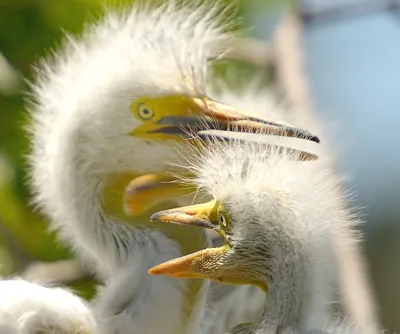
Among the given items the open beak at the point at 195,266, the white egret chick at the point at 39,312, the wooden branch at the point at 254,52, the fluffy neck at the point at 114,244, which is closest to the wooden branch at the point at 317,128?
the wooden branch at the point at 254,52

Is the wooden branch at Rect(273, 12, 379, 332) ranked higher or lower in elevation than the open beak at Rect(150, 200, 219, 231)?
higher

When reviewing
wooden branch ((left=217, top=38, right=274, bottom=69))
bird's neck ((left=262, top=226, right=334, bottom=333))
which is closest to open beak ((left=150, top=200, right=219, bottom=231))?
bird's neck ((left=262, top=226, right=334, bottom=333))

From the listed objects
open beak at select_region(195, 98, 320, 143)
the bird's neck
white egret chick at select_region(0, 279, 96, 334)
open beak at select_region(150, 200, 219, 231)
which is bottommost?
white egret chick at select_region(0, 279, 96, 334)

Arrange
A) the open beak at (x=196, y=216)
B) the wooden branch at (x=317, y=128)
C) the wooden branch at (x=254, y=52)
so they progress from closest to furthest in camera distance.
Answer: the open beak at (x=196, y=216) → the wooden branch at (x=317, y=128) → the wooden branch at (x=254, y=52)

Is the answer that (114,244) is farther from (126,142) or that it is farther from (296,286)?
(296,286)

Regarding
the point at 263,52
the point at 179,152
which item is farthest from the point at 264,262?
the point at 263,52

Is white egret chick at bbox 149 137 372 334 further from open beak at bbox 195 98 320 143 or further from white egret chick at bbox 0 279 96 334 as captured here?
white egret chick at bbox 0 279 96 334

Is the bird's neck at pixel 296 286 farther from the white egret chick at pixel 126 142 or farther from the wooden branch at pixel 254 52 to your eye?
the wooden branch at pixel 254 52

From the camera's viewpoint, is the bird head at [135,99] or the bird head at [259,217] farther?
the bird head at [135,99]
